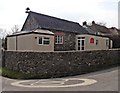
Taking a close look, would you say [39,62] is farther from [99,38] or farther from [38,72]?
[99,38]

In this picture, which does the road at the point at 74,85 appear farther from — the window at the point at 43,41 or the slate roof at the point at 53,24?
the slate roof at the point at 53,24

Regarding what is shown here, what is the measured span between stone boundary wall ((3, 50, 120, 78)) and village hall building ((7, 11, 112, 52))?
14.4 ft

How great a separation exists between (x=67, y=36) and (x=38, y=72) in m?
14.6

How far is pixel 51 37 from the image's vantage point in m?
31.5

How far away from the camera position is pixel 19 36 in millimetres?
31859

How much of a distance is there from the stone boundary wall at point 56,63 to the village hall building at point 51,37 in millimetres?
4374

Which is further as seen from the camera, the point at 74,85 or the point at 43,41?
the point at 43,41

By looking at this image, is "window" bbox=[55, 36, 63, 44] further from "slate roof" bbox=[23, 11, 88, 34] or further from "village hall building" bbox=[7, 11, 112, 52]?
"slate roof" bbox=[23, 11, 88, 34]

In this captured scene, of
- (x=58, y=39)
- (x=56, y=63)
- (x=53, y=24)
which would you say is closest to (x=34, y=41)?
(x=56, y=63)

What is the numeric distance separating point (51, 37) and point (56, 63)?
8.24 m

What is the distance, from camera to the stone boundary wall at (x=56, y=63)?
2353 cm

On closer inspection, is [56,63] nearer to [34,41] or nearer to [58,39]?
[34,41]

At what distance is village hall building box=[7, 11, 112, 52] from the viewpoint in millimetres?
30141

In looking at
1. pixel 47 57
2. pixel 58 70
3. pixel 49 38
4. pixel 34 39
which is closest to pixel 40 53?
pixel 47 57
